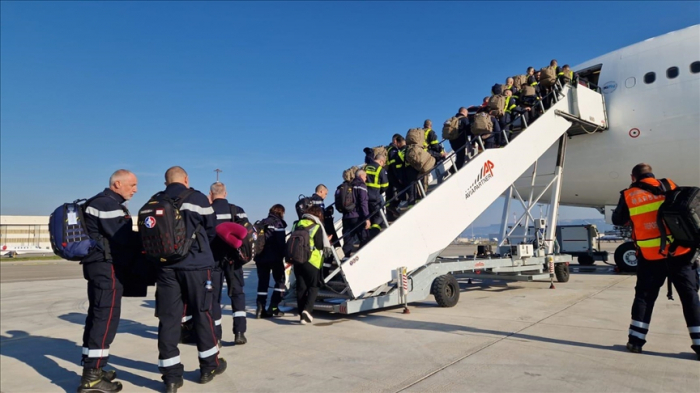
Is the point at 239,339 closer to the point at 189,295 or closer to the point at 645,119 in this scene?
the point at 189,295

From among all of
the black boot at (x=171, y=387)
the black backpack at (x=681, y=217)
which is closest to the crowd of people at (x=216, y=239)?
the black boot at (x=171, y=387)

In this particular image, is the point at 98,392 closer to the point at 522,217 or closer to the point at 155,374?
the point at 155,374

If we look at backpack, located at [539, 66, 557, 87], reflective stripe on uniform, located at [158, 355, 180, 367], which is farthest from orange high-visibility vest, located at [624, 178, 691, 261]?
backpack, located at [539, 66, 557, 87]

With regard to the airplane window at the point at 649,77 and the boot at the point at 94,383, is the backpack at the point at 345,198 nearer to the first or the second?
the boot at the point at 94,383

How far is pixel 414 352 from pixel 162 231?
2.53 m

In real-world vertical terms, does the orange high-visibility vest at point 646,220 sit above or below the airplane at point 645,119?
below

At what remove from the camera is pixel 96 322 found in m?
3.54

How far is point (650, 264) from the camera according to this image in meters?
4.29

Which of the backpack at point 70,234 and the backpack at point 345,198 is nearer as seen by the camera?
the backpack at point 70,234

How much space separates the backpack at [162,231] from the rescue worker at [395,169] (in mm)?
4591

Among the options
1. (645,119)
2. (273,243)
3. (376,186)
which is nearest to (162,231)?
(273,243)

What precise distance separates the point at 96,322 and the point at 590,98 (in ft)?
35.9

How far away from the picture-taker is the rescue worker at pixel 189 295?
337 cm

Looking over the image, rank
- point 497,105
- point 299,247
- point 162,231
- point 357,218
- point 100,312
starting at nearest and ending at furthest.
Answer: point 162,231 < point 100,312 < point 299,247 < point 357,218 < point 497,105
